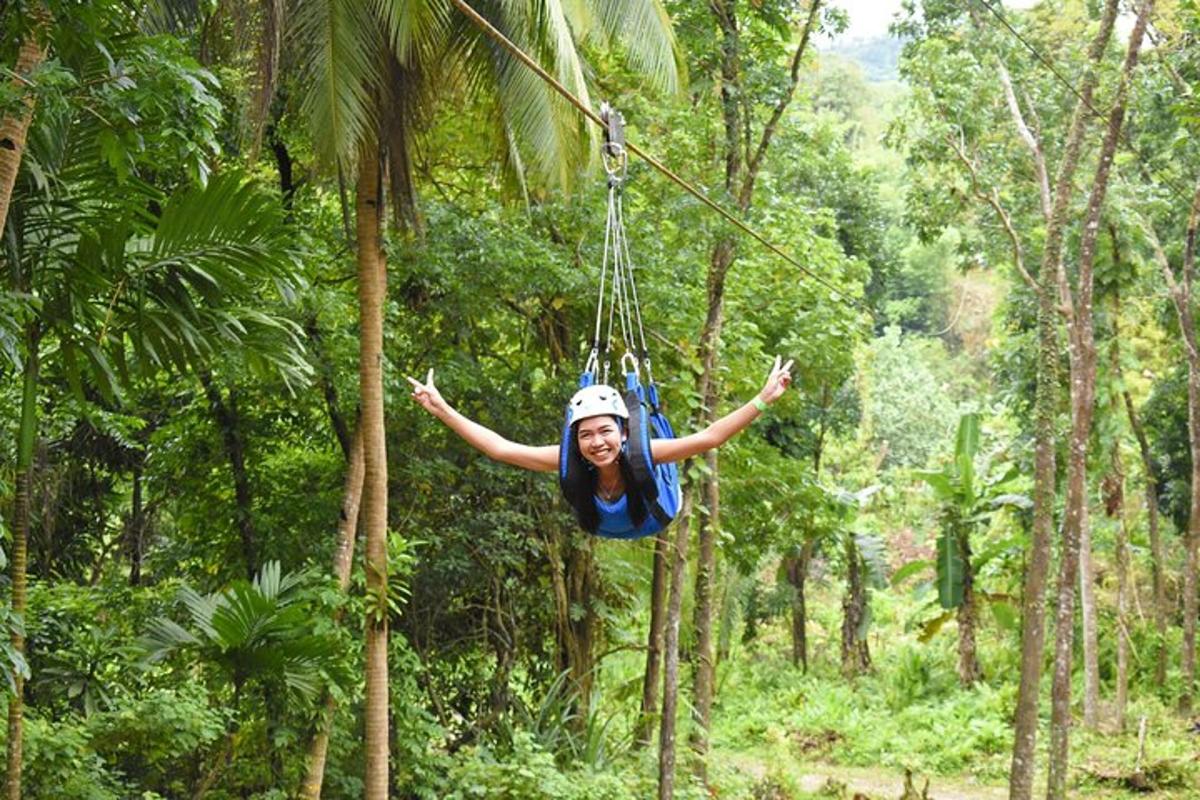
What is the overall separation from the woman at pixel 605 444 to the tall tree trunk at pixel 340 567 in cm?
363

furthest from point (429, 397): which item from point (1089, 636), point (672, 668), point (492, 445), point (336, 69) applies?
point (1089, 636)

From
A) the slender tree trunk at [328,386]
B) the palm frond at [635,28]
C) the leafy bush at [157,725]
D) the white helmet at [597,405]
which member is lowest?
the leafy bush at [157,725]

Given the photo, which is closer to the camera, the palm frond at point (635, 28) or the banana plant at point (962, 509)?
the palm frond at point (635, 28)

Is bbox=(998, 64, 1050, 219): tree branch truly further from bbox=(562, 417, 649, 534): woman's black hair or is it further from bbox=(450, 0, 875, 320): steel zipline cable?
bbox=(562, 417, 649, 534): woman's black hair

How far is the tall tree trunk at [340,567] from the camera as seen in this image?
9430 mm

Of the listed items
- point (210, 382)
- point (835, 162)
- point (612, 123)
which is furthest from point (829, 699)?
point (612, 123)

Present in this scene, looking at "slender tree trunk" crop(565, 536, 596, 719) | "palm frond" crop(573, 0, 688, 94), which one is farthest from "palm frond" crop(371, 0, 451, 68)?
"slender tree trunk" crop(565, 536, 596, 719)

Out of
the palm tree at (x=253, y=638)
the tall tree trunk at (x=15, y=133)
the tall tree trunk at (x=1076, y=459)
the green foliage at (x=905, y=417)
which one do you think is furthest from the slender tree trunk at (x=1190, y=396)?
the tall tree trunk at (x=15, y=133)

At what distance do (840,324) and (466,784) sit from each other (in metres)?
6.45

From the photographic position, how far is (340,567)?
1006 centimetres

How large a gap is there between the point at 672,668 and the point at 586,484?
5.89 metres

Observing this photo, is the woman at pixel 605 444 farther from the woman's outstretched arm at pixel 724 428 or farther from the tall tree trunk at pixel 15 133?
the tall tree trunk at pixel 15 133

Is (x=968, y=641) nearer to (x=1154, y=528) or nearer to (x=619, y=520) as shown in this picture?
(x=1154, y=528)

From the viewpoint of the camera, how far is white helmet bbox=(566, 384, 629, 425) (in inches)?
221
